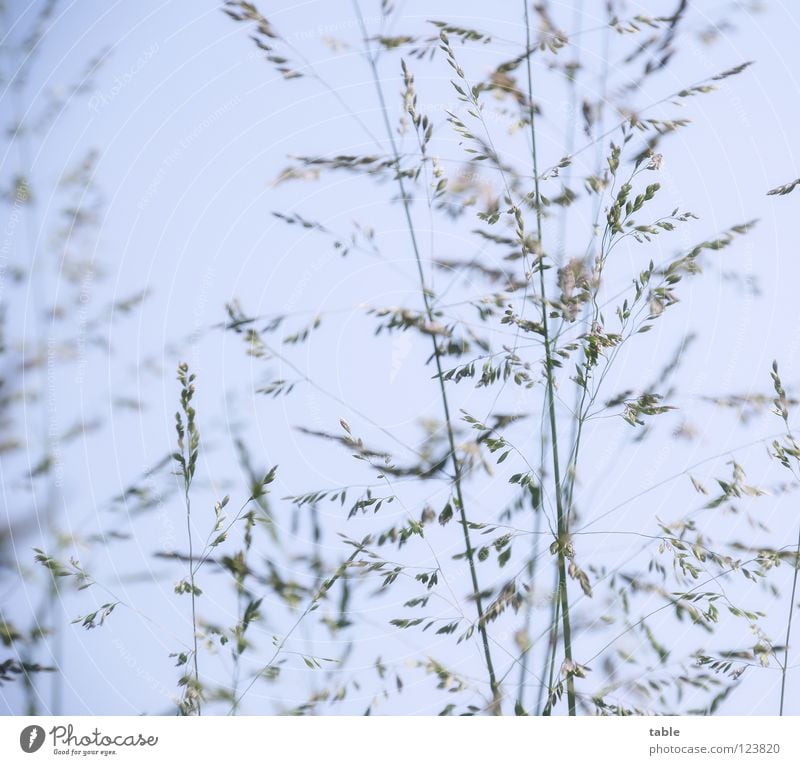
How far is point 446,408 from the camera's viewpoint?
1.06 metres

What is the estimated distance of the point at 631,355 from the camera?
3.59ft

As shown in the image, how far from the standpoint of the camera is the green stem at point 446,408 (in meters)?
1.00

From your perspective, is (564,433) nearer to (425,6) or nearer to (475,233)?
(475,233)
